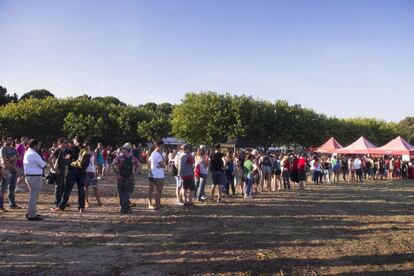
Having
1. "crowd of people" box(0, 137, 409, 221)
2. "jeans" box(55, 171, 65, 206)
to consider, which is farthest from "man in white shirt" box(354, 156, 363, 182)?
"jeans" box(55, 171, 65, 206)

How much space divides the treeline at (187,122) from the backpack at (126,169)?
117 feet

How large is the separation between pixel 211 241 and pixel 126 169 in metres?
3.87

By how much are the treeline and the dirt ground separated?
114 feet

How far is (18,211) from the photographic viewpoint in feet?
36.9

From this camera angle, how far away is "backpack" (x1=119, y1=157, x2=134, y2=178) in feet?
36.6

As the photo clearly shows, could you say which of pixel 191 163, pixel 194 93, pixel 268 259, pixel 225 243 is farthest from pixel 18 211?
pixel 194 93

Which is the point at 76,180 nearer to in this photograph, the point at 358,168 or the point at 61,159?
the point at 61,159

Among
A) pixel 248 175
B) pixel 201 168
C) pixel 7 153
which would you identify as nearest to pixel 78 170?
pixel 7 153

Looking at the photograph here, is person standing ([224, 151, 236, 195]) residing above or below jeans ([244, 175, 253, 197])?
above

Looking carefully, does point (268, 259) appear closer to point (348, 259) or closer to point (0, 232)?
point (348, 259)

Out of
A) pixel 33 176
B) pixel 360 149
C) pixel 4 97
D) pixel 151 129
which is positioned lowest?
pixel 33 176

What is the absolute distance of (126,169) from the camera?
1118cm

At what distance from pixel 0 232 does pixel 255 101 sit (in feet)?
140

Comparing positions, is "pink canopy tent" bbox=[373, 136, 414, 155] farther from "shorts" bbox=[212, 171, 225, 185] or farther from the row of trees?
"shorts" bbox=[212, 171, 225, 185]
